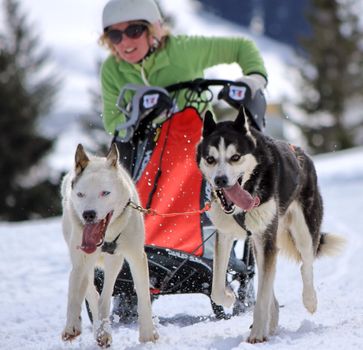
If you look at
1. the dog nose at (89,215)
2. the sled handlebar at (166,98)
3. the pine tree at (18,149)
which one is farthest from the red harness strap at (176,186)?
the pine tree at (18,149)

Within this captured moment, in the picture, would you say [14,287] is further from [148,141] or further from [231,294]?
[231,294]

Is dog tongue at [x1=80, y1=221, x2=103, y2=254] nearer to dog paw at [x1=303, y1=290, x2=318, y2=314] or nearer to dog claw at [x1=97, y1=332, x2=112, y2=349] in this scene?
dog claw at [x1=97, y1=332, x2=112, y2=349]

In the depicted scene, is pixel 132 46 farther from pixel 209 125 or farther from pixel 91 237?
pixel 91 237

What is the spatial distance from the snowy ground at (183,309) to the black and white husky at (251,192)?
184mm

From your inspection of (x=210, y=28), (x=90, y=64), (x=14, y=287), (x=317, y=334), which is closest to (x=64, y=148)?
(x=90, y=64)

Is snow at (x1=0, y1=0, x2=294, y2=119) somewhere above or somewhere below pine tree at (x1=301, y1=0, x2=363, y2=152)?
below

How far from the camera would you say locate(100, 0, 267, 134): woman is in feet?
15.3

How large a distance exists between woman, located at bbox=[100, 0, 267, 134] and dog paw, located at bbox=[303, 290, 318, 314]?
1331mm

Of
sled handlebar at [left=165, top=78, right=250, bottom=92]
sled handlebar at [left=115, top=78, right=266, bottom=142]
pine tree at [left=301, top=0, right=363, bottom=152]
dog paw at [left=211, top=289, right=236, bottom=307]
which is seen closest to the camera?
dog paw at [left=211, top=289, right=236, bottom=307]

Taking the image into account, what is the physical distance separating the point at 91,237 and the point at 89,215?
0.43 feet

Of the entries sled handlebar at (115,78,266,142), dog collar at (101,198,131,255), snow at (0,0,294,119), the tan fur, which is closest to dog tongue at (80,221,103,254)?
dog collar at (101,198,131,255)

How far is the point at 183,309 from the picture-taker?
16.4ft

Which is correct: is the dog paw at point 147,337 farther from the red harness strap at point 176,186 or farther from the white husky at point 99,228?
the red harness strap at point 176,186

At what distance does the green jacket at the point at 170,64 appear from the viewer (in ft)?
15.7
